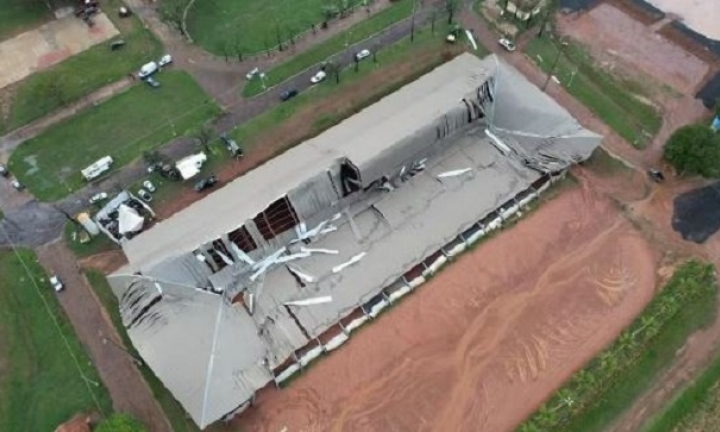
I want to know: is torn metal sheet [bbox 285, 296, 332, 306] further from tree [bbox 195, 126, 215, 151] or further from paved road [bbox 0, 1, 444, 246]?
paved road [bbox 0, 1, 444, 246]

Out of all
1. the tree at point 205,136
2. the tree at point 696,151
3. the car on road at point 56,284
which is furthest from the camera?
the tree at point 205,136

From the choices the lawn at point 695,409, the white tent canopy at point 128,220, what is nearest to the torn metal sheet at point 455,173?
the lawn at point 695,409

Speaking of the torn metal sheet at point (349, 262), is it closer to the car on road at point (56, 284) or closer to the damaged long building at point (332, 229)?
the damaged long building at point (332, 229)

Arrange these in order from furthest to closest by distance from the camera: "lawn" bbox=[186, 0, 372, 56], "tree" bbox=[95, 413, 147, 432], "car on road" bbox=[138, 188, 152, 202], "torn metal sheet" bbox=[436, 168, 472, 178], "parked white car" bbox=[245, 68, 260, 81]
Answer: "lawn" bbox=[186, 0, 372, 56], "parked white car" bbox=[245, 68, 260, 81], "car on road" bbox=[138, 188, 152, 202], "torn metal sheet" bbox=[436, 168, 472, 178], "tree" bbox=[95, 413, 147, 432]

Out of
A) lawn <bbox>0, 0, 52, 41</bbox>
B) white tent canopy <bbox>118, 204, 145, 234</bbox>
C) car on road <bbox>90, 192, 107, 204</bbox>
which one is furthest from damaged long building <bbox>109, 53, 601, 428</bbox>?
lawn <bbox>0, 0, 52, 41</bbox>

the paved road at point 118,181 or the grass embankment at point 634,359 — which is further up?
the paved road at point 118,181

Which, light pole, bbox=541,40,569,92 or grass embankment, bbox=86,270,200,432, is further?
light pole, bbox=541,40,569,92

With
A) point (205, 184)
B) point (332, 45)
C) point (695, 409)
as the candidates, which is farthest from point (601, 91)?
point (205, 184)
